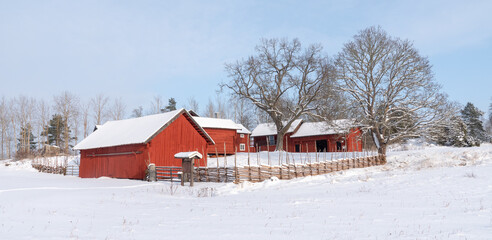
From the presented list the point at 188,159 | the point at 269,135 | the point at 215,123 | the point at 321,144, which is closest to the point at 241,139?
the point at 269,135

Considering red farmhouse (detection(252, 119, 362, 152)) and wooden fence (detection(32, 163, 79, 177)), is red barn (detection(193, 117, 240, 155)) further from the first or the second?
wooden fence (detection(32, 163, 79, 177))

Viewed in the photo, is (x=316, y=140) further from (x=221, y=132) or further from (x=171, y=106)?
(x=171, y=106)

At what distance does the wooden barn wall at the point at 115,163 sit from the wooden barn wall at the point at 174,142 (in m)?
0.96

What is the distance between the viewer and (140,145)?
24.7m

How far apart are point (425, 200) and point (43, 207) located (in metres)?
10.9

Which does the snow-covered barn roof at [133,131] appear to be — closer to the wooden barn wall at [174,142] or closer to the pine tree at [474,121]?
the wooden barn wall at [174,142]

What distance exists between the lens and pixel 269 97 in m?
37.0

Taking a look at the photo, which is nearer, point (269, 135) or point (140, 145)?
point (140, 145)

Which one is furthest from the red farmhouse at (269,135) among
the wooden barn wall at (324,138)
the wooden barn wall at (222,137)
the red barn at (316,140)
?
the wooden barn wall at (222,137)

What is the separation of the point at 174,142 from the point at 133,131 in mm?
3458

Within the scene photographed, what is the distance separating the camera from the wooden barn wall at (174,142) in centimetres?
2525

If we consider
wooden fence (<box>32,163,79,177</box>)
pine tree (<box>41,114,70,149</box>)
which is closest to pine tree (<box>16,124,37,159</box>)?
pine tree (<box>41,114,70,149</box>)

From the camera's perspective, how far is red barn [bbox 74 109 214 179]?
24781 millimetres

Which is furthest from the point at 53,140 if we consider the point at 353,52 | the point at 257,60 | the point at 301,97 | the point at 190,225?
the point at 190,225
